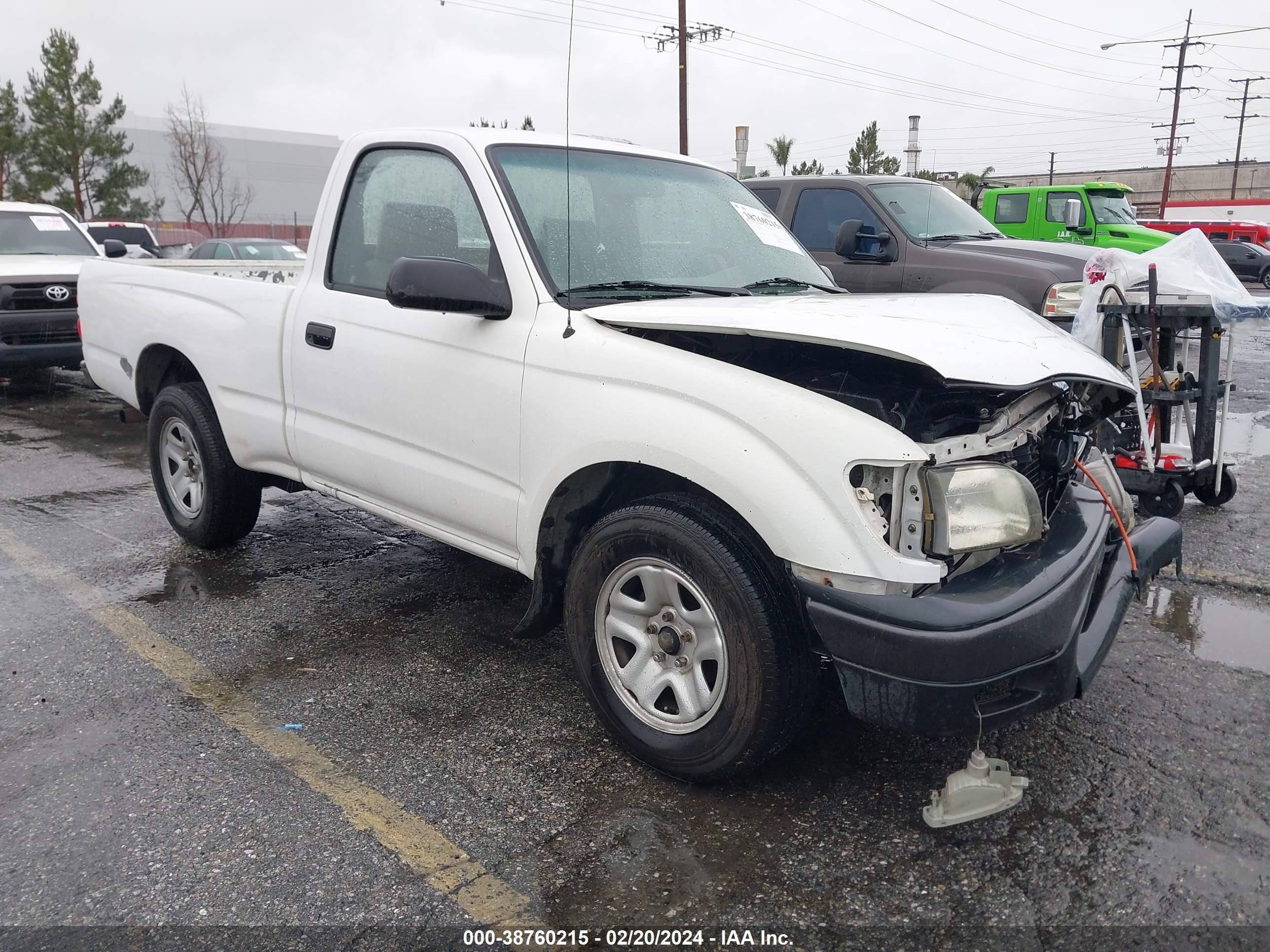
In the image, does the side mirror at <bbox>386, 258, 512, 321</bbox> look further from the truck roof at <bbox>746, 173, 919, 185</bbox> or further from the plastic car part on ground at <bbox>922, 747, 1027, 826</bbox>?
the truck roof at <bbox>746, 173, 919, 185</bbox>

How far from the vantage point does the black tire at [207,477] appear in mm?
4766

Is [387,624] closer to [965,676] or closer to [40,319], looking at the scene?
[965,676]

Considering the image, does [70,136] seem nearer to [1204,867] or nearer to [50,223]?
[50,223]

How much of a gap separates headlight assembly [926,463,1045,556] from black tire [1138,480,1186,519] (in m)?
3.05

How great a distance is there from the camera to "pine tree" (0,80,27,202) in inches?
1287

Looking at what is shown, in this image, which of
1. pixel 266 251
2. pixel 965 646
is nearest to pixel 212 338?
pixel 965 646

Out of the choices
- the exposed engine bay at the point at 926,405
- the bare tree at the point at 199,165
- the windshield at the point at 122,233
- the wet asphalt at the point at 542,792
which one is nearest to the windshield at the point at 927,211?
the wet asphalt at the point at 542,792

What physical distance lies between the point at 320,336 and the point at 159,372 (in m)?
1.73

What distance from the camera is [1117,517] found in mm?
3088

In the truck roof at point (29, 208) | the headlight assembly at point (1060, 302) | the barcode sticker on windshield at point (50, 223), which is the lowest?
the headlight assembly at point (1060, 302)

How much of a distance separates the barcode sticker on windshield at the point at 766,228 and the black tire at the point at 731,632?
165 centimetres

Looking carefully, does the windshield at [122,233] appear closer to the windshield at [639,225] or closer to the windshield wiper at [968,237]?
the windshield wiper at [968,237]

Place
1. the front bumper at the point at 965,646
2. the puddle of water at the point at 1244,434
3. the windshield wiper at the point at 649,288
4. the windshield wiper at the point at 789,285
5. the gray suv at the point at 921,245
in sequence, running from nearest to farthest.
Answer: the front bumper at the point at 965,646
the windshield wiper at the point at 649,288
the windshield wiper at the point at 789,285
the puddle of water at the point at 1244,434
the gray suv at the point at 921,245

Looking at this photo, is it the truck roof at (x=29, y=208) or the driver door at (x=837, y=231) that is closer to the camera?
the driver door at (x=837, y=231)
